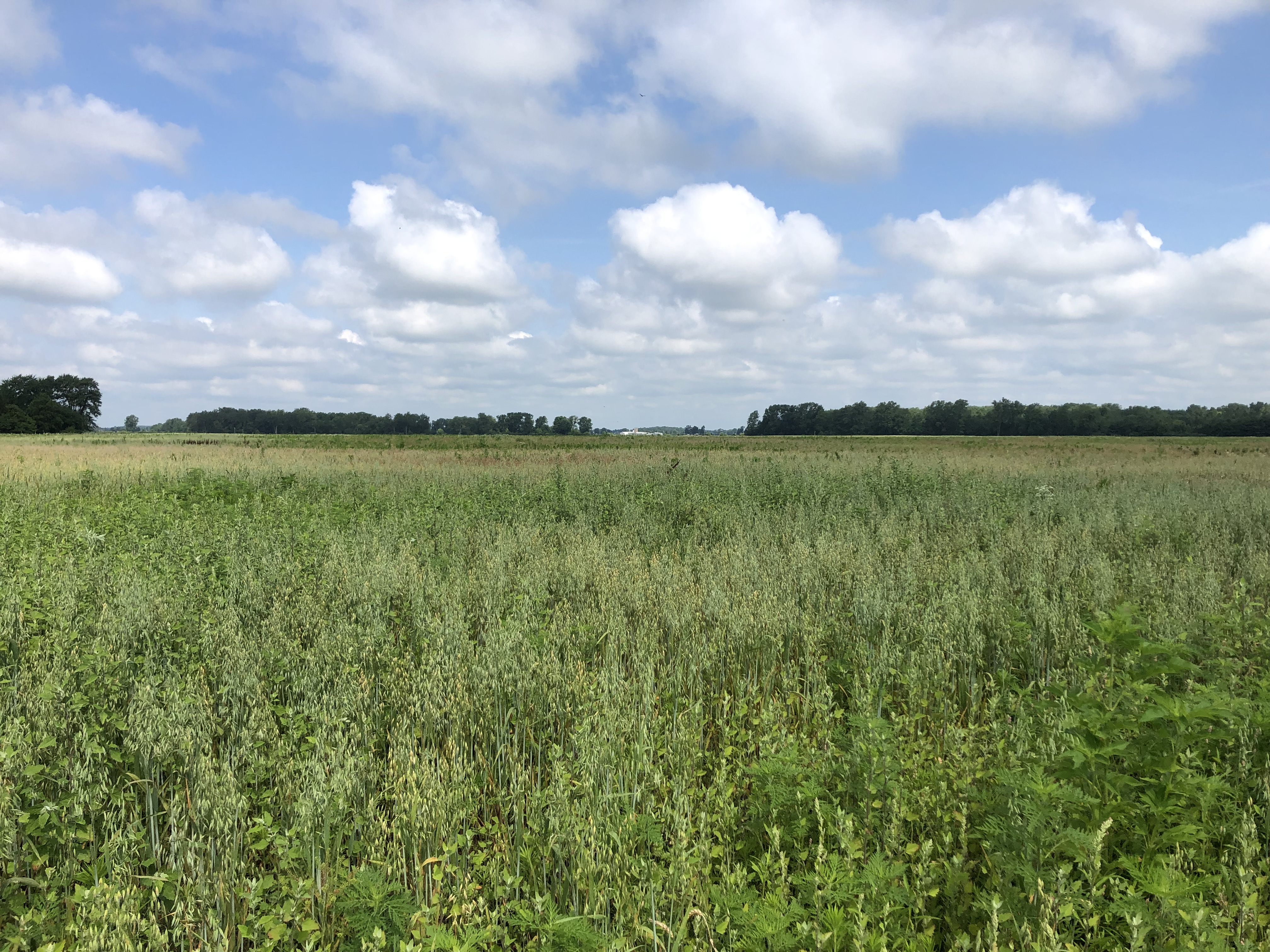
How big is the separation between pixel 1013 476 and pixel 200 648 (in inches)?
731

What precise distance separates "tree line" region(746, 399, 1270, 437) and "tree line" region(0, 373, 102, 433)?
3986 inches

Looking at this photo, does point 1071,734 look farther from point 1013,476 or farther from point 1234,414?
point 1234,414

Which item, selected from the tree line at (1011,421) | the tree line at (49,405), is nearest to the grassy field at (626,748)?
the tree line at (1011,421)

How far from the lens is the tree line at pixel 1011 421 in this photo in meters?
79.4

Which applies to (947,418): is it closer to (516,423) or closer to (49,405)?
(516,423)

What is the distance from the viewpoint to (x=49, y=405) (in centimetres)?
8869

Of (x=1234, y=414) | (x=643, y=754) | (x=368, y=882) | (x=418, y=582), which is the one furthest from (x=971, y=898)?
(x=1234, y=414)

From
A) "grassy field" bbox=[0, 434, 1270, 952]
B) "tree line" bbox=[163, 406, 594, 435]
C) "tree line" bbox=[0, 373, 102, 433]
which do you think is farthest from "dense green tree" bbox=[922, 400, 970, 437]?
"tree line" bbox=[0, 373, 102, 433]

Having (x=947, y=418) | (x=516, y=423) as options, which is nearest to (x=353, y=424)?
(x=516, y=423)

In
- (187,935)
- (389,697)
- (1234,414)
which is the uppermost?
(1234,414)

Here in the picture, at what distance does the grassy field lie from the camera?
7.36 ft

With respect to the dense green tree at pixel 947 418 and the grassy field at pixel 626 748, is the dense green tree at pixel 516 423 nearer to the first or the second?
the dense green tree at pixel 947 418

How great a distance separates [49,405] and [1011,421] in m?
147

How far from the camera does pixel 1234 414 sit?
263 ft
